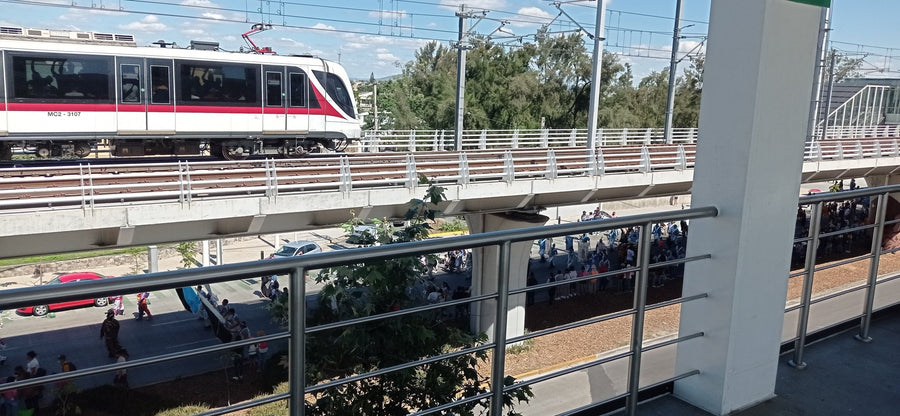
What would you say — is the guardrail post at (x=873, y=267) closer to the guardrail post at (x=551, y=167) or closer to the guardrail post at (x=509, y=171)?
the guardrail post at (x=509, y=171)

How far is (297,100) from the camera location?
2084 cm

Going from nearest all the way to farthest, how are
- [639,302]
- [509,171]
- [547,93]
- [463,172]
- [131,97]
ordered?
[639,302] < [463,172] < [131,97] < [509,171] < [547,93]

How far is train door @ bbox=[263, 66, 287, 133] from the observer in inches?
795

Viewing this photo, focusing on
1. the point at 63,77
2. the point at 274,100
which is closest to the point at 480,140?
the point at 274,100

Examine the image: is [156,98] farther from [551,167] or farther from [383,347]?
[383,347]

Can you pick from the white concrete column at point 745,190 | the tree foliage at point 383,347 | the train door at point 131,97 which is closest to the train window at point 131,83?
the train door at point 131,97

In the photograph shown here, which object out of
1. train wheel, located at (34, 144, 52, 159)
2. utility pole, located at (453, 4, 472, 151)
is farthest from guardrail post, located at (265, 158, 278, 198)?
utility pole, located at (453, 4, 472, 151)

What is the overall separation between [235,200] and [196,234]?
1.31 meters

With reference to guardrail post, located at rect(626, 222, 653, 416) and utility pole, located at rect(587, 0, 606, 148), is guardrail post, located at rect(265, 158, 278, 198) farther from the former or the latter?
guardrail post, located at rect(626, 222, 653, 416)

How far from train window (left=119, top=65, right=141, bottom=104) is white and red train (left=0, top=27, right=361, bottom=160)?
25 millimetres

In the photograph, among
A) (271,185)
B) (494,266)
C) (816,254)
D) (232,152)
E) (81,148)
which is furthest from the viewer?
(494,266)

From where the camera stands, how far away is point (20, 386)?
1.52 meters

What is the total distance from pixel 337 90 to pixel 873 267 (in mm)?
18908

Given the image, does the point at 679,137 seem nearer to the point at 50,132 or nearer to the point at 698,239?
the point at 50,132
